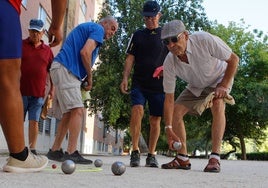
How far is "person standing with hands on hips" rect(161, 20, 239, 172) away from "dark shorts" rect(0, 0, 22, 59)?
206 centimetres

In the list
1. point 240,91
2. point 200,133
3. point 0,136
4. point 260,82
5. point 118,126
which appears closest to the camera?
point 0,136

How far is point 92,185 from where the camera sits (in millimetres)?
3031

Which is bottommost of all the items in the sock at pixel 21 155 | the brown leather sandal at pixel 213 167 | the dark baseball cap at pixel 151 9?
the brown leather sandal at pixel 213 167

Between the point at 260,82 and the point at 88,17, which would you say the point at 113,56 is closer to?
the point at 88,17

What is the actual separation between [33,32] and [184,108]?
2561mm

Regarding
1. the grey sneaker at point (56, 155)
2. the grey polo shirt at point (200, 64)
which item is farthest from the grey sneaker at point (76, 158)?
the grey polo shirt at point (200, 64)

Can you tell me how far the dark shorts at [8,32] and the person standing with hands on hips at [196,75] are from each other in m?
2.06

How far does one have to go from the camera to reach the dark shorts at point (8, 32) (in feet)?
11.0

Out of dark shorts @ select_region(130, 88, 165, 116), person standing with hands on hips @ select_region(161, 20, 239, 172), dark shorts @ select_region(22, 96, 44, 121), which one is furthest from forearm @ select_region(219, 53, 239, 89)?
dark shorts @ select_region(22, 96, 44, 121)

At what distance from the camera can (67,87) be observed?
19.5 feet

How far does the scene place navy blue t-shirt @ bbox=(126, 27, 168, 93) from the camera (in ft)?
21.1

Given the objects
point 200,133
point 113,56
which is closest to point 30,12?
point 113,56

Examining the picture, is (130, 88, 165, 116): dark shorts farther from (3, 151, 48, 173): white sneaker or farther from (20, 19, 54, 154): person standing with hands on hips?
(3, 151, 48, 173): white sneaker

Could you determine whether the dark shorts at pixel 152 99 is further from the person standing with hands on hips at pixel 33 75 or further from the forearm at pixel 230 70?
the person standing with hands on hips at pixel 33 75
